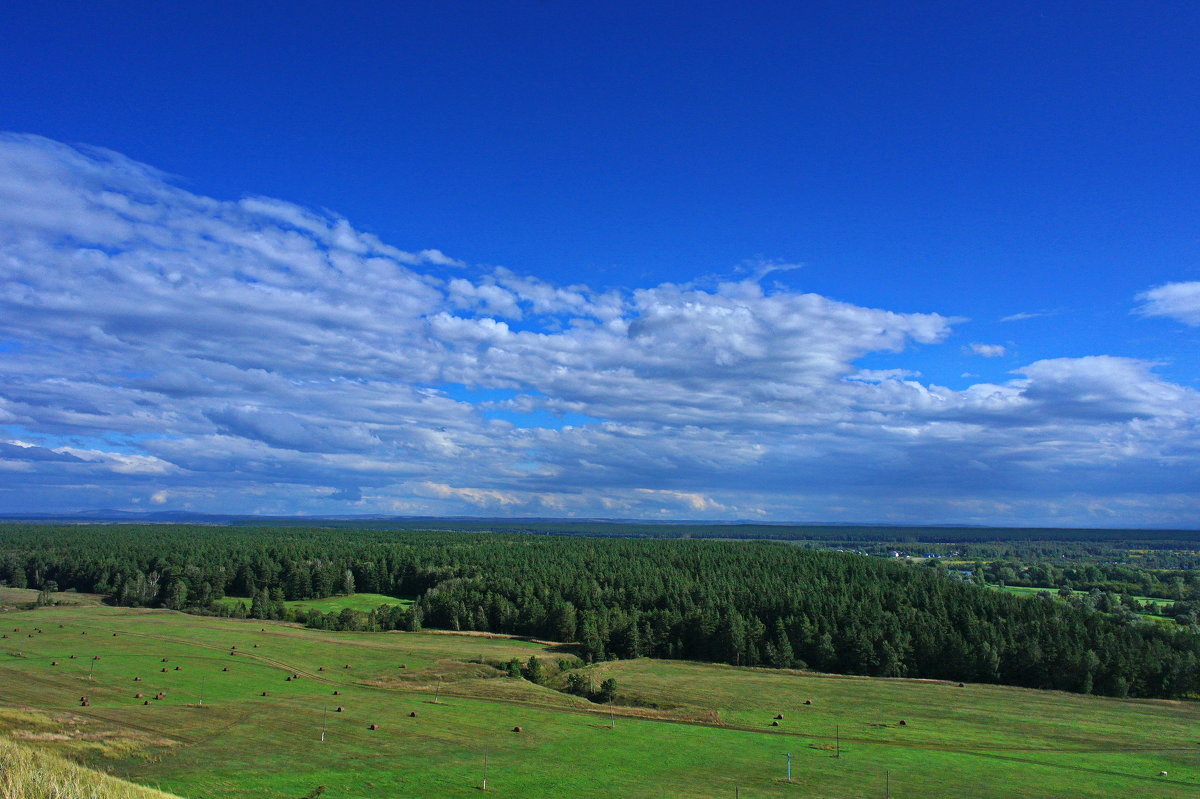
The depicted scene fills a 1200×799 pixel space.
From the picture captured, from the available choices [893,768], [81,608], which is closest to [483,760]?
[893,768]

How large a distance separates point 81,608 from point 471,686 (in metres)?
121

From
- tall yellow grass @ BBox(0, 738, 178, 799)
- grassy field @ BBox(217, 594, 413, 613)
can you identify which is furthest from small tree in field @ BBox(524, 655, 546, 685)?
tall yellow grass @ BBox(0, 738, 178, 799)

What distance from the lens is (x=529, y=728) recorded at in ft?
257

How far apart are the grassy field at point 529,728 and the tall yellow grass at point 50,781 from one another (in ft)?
74.0

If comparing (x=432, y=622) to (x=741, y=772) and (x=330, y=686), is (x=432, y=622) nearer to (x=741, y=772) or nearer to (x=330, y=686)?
(x=330, y=686)

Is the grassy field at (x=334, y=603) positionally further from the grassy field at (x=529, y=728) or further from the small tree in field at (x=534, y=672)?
the small tree in field at (x=534, y=672)

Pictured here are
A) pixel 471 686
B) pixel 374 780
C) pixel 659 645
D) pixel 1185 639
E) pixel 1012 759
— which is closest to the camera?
pixel 374 780

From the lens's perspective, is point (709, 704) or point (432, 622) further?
point (432, 622)

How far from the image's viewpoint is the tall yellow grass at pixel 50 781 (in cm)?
2656

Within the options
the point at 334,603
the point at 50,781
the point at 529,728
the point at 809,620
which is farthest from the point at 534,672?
the point at 334,603

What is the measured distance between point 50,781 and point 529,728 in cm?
5722

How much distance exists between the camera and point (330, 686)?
96.2 metres

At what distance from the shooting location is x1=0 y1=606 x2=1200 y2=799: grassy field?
58781 millimetres

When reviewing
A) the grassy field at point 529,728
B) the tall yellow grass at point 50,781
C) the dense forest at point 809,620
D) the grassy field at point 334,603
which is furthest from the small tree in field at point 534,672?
the tall yellow grass at point 50,781
